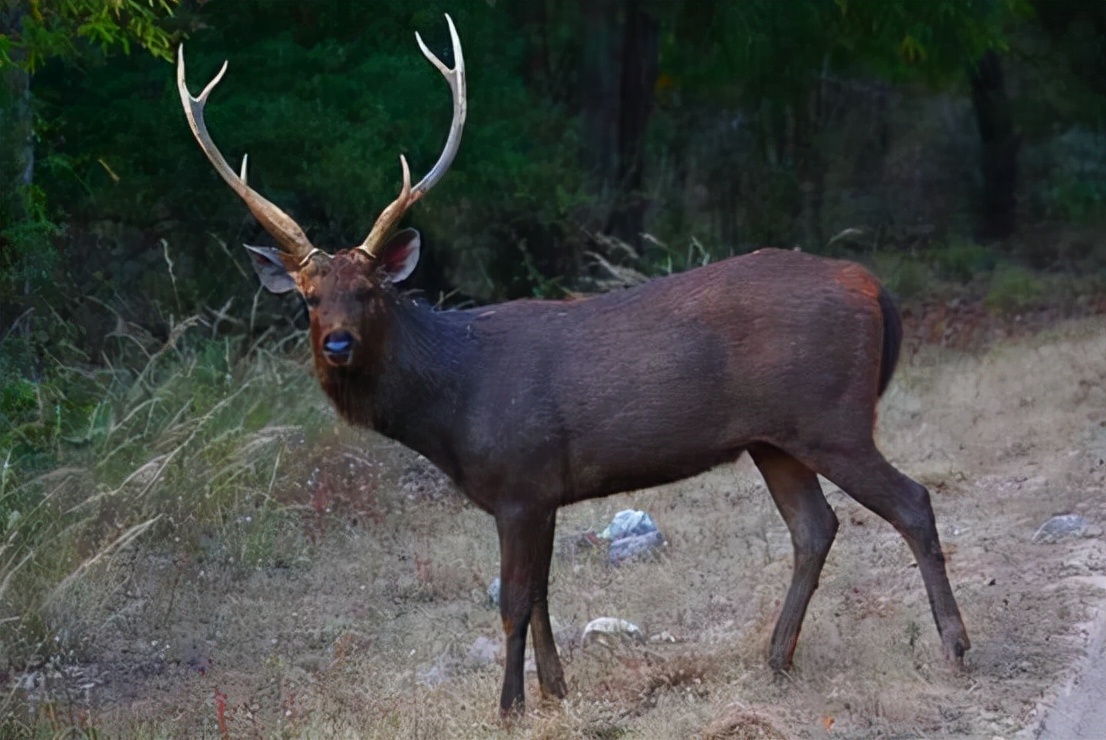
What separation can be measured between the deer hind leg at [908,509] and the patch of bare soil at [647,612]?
0.56 feet

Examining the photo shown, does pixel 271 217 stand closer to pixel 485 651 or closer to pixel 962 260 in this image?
pixel 485 651

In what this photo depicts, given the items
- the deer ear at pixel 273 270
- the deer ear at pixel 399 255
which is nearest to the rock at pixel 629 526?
the deer ear at pixel 399 255

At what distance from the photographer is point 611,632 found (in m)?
8.48

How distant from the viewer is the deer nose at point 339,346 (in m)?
7.20

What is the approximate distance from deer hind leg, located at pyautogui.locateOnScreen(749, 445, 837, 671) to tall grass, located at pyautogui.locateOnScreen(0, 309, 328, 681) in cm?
305

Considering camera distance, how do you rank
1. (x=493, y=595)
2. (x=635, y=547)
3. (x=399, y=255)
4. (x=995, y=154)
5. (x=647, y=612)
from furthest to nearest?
(x=995, y=154) < (x=635, y=547) < (x=493, y=595) < (x=647, y=612) < (x=399, y=255)

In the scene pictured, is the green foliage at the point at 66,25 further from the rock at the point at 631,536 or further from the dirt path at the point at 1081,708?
the dirt path at the point at 1081,708

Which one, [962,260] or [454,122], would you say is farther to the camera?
[962,260]

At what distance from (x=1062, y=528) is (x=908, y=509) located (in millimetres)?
2309

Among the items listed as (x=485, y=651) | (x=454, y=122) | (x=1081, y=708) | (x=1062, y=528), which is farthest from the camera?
(x=1062, y=528)

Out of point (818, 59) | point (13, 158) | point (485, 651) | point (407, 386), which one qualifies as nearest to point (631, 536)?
point (485, 651)

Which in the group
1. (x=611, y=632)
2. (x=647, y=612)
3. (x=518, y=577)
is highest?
(x=518, y=577)

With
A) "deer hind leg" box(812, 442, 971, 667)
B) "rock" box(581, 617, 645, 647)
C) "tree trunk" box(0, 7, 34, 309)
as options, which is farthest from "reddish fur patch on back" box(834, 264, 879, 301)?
"tree trunk" box(0, 7, 34, 309)

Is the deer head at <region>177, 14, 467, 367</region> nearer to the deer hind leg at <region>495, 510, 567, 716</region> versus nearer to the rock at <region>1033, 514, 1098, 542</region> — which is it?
the deer hind leg at <region>495, 510, 567, 716</region>
